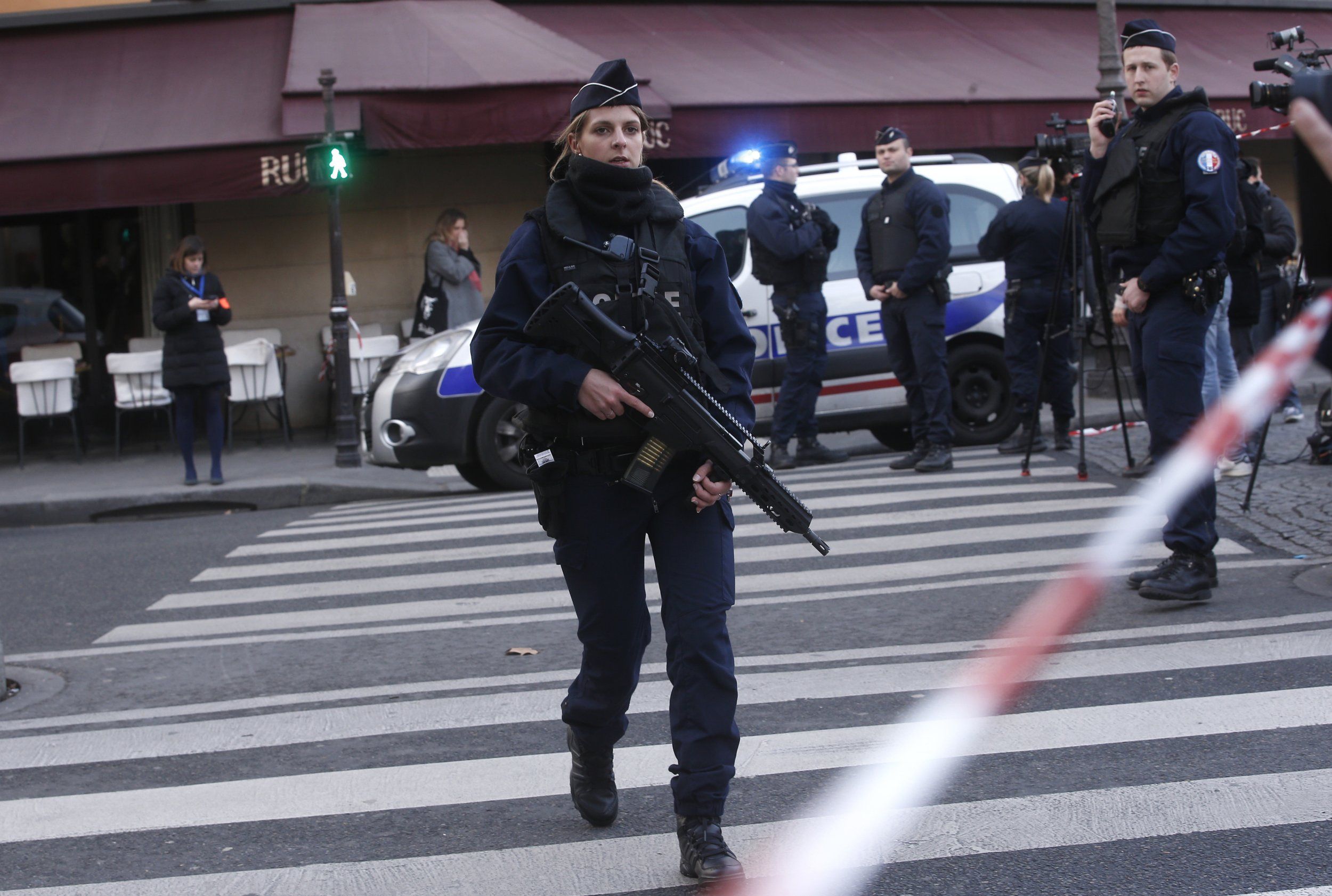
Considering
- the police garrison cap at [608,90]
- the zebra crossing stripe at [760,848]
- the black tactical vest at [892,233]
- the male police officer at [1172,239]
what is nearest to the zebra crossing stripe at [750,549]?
the male police officer at [1172,239]

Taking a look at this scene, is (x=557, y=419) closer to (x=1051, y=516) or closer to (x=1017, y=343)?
(x=1051, y=516)

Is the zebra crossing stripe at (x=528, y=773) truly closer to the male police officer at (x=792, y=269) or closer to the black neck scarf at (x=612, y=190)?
the black neck scarf at (x=612, y=190)

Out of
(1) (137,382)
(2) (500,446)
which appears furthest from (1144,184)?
(1) (137,382)

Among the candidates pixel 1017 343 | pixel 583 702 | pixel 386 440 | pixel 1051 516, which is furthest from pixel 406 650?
pixel 1017 343

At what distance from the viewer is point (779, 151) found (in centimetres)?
996

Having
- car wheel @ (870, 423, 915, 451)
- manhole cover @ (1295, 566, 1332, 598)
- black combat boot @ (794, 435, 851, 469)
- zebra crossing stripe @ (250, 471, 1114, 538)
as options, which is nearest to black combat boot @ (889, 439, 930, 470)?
zebra crossing stripe @ (250, 471, 1114, 538)

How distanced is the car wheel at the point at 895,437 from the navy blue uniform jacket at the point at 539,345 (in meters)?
8.05

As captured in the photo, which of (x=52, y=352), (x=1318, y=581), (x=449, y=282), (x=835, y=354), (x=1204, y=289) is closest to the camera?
(x=1204, y=289)

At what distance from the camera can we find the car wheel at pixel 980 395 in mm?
11055

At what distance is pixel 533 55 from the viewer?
566 inches

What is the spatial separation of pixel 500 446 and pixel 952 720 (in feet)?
20.0

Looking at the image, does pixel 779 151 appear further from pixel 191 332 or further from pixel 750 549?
pixel 191 332

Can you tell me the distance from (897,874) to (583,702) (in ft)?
2.90

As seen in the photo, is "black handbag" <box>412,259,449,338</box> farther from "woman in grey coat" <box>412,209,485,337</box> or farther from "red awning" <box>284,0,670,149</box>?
"red awning" <box>284,0,670,149</box>
